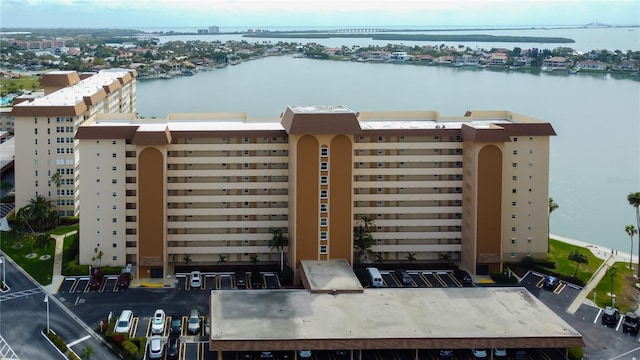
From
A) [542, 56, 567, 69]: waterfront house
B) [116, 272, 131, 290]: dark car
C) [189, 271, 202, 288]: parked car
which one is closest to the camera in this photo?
[116, 272, 131, 290]: dark car

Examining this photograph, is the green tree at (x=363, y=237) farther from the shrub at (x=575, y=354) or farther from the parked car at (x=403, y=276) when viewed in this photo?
the shrub at (x=575, y=354)

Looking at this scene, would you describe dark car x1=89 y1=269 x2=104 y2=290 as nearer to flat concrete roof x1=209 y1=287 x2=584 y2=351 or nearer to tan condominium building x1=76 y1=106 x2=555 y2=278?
tan condominium building x1=76 y1=106 x2=555 y2=278

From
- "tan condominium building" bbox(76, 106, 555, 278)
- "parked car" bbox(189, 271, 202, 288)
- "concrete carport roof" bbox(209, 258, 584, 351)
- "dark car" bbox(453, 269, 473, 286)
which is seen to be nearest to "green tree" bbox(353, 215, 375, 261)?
"tan condominium building" bbox(76, 106, 555, 278)

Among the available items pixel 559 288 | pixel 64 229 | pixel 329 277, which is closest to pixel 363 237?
pixel 329 277

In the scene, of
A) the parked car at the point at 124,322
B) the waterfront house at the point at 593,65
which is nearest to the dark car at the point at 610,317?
the parked car at the point at 124,322

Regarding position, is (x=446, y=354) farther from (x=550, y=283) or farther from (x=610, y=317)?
(x=550, y=283)

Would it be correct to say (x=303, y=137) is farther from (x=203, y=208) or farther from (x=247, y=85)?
(x=247, y=85)
